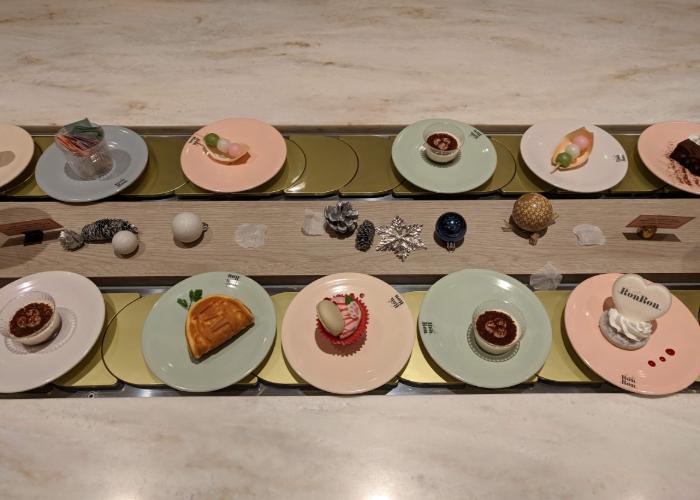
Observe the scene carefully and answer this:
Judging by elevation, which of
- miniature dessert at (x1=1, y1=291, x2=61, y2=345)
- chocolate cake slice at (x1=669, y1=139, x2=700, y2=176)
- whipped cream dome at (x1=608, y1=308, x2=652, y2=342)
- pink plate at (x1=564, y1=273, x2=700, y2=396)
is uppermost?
chocolate cake slice at (x1=669, y1=139, x2=700, y2=176)

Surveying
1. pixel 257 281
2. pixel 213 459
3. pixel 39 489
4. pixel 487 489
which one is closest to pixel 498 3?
pixel 257 281

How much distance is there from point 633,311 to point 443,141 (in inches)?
31.5

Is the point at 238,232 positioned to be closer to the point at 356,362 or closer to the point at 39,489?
the point at 356,362

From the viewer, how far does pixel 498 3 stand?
249cm

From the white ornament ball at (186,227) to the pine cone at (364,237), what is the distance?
1.67 ft

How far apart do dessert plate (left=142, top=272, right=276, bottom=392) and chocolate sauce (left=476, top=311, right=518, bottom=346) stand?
569mm

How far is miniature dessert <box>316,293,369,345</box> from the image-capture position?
121 centimetres

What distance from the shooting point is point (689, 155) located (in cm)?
165

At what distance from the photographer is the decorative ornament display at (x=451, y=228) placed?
1459mm

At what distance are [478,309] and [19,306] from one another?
1296mm

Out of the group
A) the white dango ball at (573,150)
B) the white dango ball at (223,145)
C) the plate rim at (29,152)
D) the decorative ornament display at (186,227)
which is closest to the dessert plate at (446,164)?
the white dango ball at (573,150)

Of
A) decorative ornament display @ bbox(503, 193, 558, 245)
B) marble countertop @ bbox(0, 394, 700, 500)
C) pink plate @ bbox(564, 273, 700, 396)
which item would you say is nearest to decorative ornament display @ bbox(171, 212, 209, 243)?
marble countertop @ bbox(0, 394, 700, 500)

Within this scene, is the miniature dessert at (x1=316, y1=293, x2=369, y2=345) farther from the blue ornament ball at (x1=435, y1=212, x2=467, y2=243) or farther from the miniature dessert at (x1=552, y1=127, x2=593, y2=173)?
the miniature dessert at (x1=552, y1=127, x2=593, y2=173)

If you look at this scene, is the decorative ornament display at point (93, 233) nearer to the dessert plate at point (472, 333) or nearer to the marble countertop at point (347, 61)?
the marble countertop at point (347, 61)
